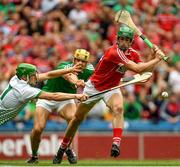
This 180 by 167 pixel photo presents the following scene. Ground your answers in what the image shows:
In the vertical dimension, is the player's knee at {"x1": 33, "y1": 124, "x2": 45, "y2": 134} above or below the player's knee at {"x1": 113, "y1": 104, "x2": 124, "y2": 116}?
below

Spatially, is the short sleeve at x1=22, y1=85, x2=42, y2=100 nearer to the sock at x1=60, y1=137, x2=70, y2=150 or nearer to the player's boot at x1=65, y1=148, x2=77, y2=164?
the sock at x1=60, y1=137, x2=70, y2=150

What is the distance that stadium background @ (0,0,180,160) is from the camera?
18375mm

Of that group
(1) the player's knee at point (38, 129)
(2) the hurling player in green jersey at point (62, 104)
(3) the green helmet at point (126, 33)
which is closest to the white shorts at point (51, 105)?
(2) the hurling player in green jersey at point (62, 104)

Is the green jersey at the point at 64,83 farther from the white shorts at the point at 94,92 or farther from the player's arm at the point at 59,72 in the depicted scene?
the player's arm at the point at 59,72

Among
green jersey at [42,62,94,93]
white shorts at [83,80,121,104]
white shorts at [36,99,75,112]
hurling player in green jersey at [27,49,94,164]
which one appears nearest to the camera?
white shorts at [83,80,121,104]

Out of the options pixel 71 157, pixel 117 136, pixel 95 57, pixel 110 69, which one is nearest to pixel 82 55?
pixel 110 69

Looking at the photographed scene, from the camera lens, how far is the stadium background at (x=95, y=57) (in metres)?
18.4

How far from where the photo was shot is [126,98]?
747 inches

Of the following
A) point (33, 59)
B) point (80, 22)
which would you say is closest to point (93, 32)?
point (80, 22)

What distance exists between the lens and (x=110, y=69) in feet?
45.4

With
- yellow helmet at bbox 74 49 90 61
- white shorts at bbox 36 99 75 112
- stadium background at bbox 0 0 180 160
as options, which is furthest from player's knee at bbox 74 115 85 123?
stadium background at bbox 0 0 180 160

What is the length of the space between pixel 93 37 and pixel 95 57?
989 mm

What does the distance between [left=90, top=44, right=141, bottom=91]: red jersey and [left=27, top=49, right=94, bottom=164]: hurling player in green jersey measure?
0.29 meters

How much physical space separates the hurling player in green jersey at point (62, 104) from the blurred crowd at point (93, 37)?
3.74 meters
